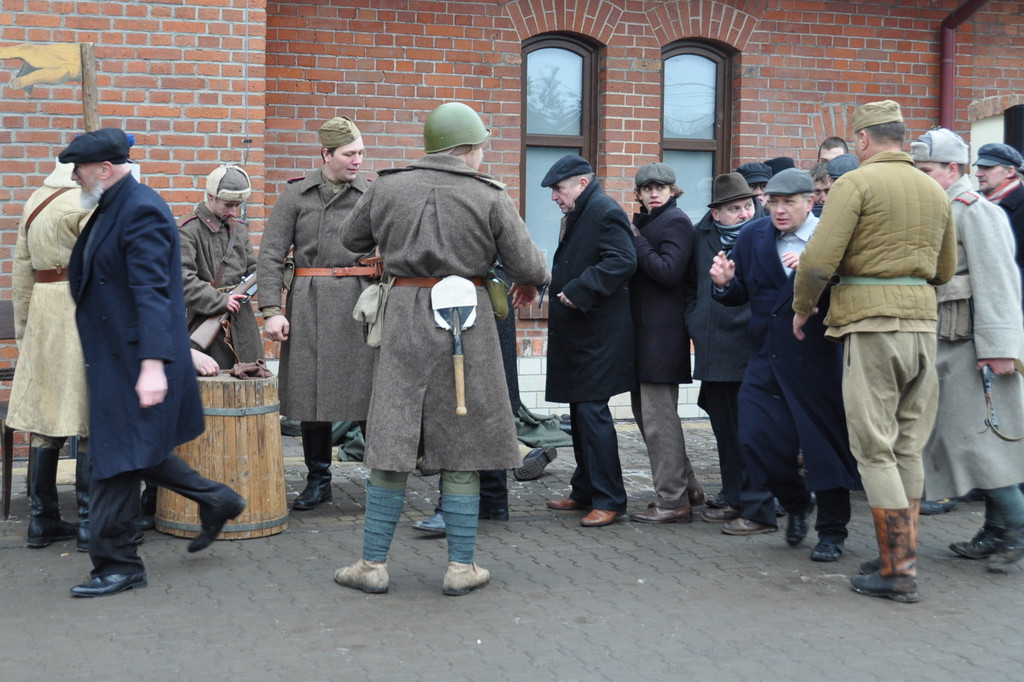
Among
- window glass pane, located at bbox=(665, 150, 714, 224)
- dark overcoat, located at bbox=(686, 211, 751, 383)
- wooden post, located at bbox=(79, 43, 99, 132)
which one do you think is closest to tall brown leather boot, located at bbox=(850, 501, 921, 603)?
dark overcoat, located at bbox=(686, 211, 751, 383)

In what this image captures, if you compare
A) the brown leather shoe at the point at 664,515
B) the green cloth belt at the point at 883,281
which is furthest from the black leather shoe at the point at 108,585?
the green cloth belt at the point at 883,281

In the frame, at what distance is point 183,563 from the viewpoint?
5621mm

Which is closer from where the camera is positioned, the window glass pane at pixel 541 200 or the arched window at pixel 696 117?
the window glass pane at pixel 541 200

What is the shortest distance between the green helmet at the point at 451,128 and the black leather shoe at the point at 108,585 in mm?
2201

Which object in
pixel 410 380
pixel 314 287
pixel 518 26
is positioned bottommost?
pixel 410 380

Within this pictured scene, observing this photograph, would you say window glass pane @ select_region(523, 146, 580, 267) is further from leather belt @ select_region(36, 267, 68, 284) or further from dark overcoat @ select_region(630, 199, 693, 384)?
leather belt @ select_region(36, 267, 68, 284)

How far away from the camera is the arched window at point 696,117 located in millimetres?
10203

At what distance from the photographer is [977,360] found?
18.9 ft

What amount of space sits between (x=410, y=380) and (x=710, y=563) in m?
1.71

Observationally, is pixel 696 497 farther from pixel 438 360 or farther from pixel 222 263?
pixel 222 263

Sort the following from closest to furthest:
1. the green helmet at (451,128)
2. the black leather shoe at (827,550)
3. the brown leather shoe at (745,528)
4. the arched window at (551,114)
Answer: the green helmet at (451,128) < the black leather shoe at (827,550) < the brown leather shoe at (745,528) < the arched window at (551,114)

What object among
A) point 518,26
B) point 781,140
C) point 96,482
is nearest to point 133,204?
point 96,482

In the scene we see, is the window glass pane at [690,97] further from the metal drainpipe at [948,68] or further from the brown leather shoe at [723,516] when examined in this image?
the brown leather shoe at [723,516]

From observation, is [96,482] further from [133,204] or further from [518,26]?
[518,26]
